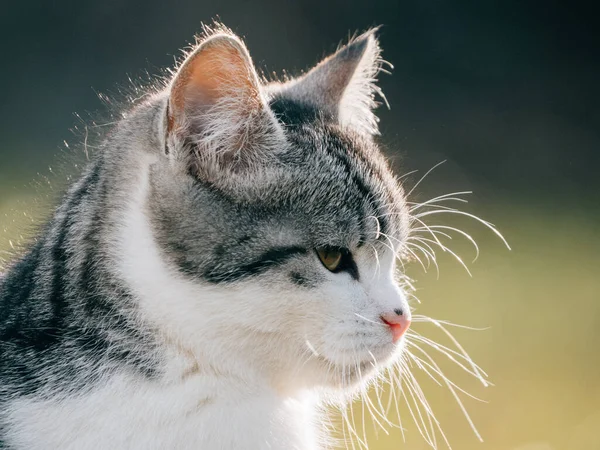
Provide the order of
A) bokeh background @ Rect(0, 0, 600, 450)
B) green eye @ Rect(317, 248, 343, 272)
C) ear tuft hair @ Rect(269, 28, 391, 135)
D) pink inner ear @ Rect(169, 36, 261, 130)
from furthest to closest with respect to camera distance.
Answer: bokeh background @ Rect(0, 0, 600, 450) < ear tuft hair @ Rect(269, 28, 391, 135) < green eye @ Rect(317, 248, 343, 272) < pink inner ear @ Rect(169, 36, 261, 130)

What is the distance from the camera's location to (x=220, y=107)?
1.56m

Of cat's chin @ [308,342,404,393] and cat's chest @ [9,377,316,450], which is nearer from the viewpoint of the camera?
cat's chest @ [9,377,316,450]

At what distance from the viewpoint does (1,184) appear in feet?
14.0

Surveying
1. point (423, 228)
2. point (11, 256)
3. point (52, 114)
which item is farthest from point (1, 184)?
point (423, 228)

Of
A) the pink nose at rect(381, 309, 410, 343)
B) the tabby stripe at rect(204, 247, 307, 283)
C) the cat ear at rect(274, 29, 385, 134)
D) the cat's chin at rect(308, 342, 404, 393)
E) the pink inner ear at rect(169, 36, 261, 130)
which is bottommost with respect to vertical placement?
the cat's chin at rect(308, 342, 404, 393)

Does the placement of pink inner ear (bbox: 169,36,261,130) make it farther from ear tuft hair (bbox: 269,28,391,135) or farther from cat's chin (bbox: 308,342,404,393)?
cat's chin (bbox: 308,342,404,393)

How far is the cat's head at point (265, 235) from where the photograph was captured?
5.00ft

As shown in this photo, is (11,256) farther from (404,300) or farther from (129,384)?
(404,300)

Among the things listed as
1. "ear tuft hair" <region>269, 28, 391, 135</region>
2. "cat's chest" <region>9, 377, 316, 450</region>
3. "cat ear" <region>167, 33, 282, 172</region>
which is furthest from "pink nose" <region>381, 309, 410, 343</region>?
"ear tuft hair" <region>269, 28, 391, 135</region>

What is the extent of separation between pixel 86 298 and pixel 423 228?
2.50ft

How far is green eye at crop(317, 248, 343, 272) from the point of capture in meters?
1.57

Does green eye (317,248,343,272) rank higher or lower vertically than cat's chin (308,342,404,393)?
higher

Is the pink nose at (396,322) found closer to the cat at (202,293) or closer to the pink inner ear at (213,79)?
the cat at (202,293)

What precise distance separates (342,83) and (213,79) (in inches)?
22.4
